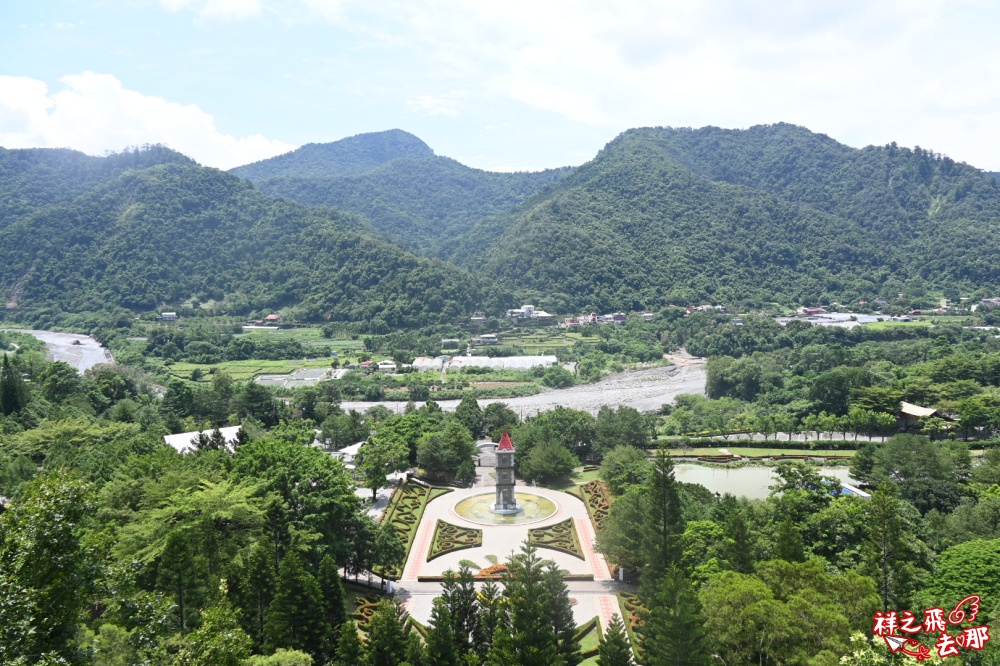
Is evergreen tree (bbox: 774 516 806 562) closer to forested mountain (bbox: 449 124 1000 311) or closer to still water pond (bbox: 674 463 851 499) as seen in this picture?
still water pond (bbox: 674 463 851 499)

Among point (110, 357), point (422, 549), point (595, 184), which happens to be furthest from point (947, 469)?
point (595, 184)

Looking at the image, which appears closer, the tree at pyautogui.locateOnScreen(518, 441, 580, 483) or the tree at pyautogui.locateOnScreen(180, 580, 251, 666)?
the tree at pyautogui.locateOnScreen(180, 580, 251, 666)

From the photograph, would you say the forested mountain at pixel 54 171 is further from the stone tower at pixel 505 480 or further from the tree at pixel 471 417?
the stone tower at pixel 505 480

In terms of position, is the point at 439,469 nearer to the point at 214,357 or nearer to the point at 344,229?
the point at 214,357

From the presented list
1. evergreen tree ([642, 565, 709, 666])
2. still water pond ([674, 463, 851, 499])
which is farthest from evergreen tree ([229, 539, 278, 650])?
still water pond ([674, 463, 851, 499])

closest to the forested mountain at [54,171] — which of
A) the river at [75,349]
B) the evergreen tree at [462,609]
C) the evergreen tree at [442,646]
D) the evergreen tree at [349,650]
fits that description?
the river at [75,349]

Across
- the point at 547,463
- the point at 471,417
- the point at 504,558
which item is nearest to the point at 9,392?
the point at 471,417
